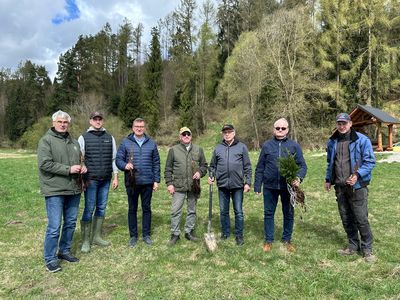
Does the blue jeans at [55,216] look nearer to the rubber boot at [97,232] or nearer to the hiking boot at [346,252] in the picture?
the rubber boot at [97,232]

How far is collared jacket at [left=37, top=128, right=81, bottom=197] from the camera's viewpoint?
204 inches

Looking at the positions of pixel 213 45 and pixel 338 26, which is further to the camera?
pixel 213 45

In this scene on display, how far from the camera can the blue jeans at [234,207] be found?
638 centimetres

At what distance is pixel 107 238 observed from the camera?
22.6 feet

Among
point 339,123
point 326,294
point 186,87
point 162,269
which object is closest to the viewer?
point 326,294

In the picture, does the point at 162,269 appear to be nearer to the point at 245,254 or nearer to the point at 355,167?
the point at 245,254

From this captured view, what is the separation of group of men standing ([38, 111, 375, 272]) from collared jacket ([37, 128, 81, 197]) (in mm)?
14

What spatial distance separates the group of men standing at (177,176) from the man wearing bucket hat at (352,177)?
1 centimetres

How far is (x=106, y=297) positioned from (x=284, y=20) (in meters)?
30.5

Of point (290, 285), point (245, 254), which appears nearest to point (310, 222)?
point (245, 254)

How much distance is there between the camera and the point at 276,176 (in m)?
5.94

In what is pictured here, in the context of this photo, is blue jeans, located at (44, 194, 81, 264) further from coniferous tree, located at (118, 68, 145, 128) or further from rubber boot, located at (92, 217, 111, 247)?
coniferous tree, located at (118, 68, 145, 128)

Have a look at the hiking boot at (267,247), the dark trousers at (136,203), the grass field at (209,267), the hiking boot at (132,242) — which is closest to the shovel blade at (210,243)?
the grass field at (209,267)

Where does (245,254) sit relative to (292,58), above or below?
below
